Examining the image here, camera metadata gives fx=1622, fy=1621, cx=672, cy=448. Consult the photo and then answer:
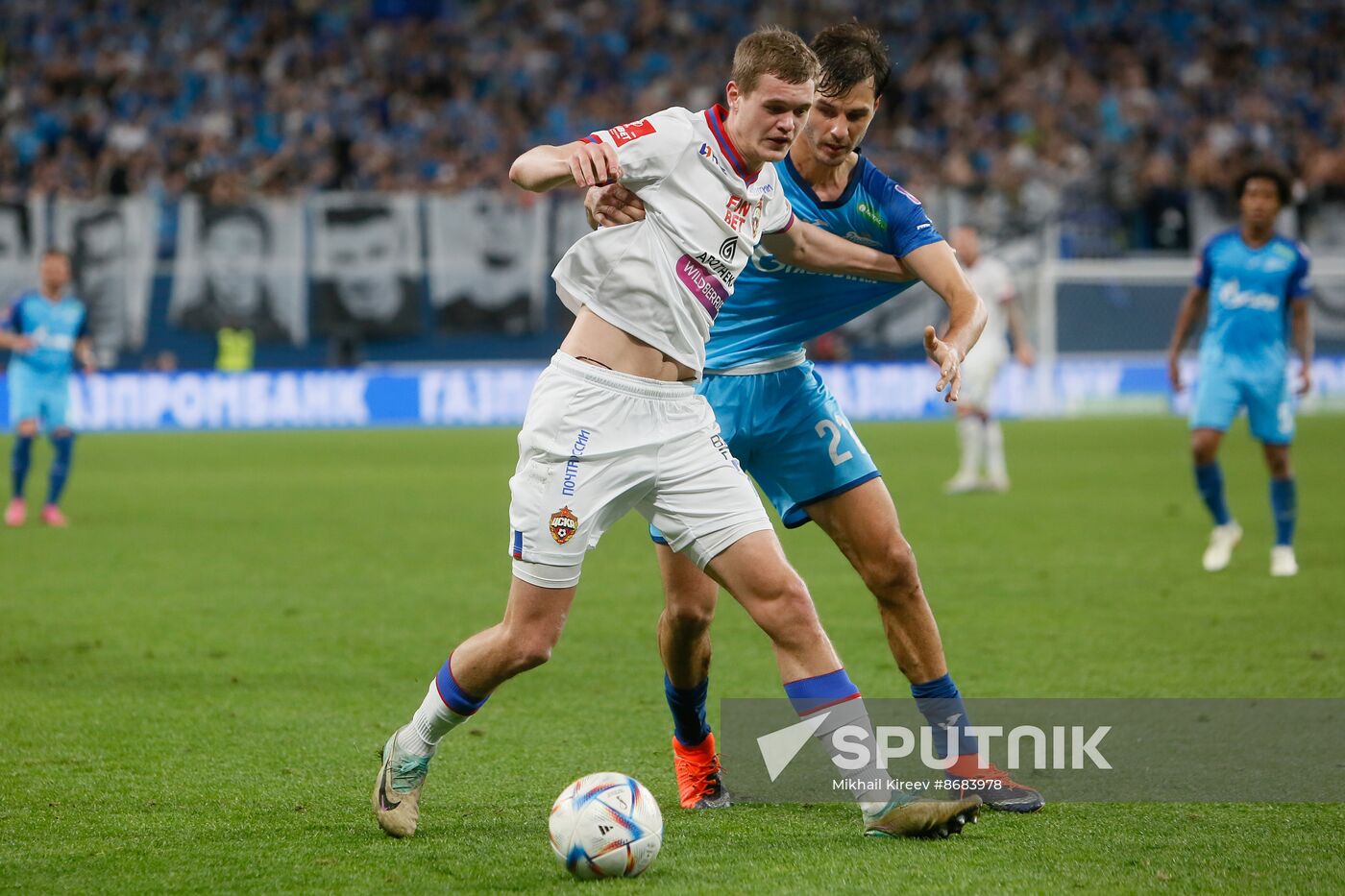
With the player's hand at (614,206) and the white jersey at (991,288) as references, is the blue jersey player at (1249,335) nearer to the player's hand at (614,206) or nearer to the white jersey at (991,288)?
the white jersey at (991,288)

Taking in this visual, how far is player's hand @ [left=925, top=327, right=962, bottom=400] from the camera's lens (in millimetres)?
4305

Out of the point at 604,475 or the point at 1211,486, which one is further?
the point at 1211,486

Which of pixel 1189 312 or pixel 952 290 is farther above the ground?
pixel 952 290

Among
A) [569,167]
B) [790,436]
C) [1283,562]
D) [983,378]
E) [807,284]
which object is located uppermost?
[569,167]

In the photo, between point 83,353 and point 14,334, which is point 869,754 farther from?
point 14,334

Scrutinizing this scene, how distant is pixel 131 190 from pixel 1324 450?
17.7 m

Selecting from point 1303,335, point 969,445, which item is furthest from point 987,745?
point 969,445

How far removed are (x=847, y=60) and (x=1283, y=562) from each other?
20.7ft

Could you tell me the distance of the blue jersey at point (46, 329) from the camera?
44.2 feet

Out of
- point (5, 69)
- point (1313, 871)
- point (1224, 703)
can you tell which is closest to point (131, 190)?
point (5, 69)

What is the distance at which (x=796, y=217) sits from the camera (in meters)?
5.04

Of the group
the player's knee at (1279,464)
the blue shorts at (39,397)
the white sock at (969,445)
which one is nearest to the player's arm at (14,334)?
the blue shorts at (39,397)

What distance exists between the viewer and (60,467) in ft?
43.8

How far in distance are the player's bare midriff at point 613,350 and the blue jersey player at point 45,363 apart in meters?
10.1
